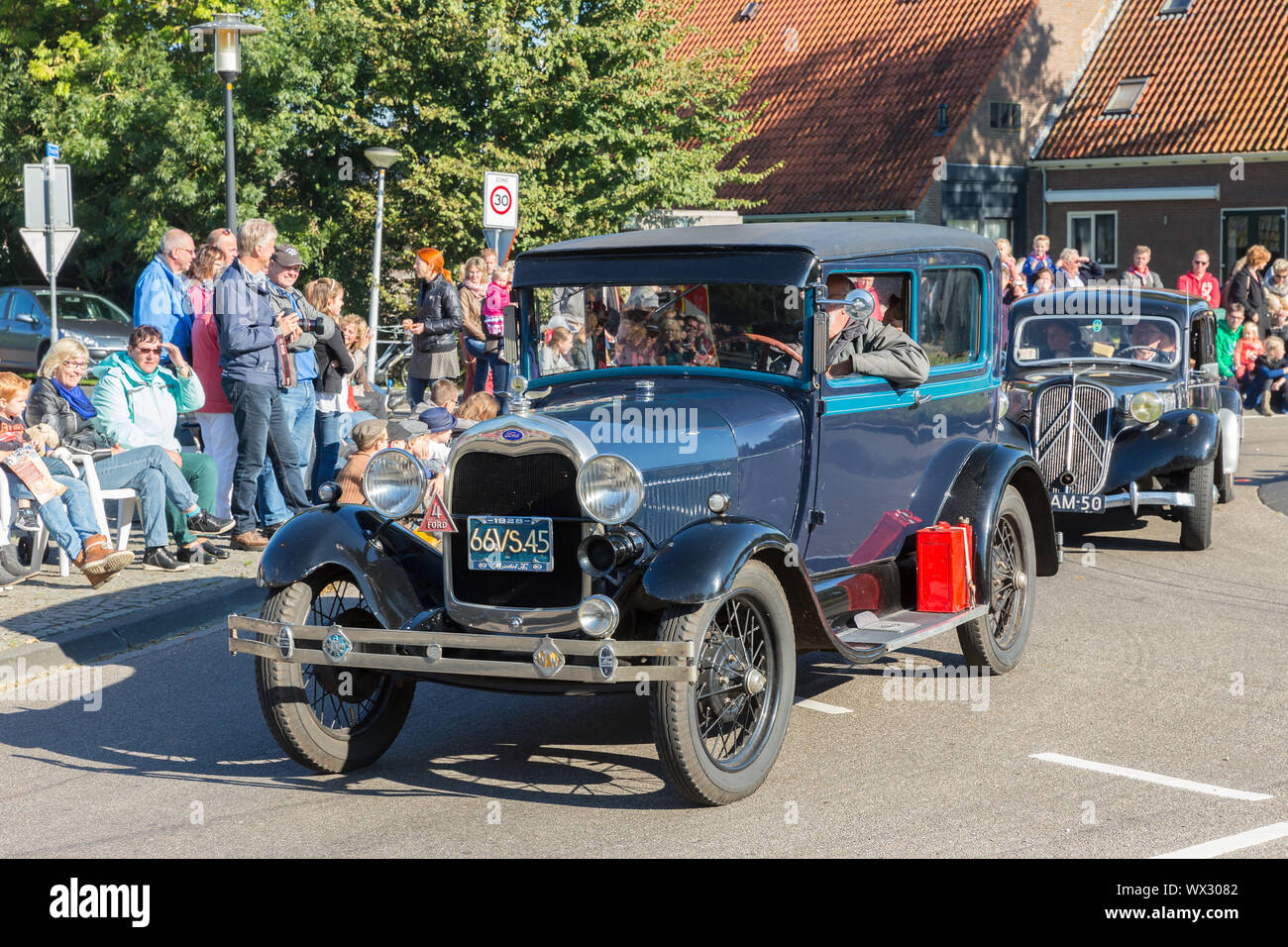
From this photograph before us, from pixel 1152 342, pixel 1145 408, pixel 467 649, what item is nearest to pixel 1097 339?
pixel 1152 342

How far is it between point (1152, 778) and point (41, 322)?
24.0 meters

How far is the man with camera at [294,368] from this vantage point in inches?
405

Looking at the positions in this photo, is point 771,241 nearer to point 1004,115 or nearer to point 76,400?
point 76,400

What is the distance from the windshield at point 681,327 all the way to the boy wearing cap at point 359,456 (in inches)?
104

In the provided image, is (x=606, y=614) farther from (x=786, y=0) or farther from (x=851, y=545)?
(x=786, y=0)

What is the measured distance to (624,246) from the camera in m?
6.52

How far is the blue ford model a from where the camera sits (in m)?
5.32

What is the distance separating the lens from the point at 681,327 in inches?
251

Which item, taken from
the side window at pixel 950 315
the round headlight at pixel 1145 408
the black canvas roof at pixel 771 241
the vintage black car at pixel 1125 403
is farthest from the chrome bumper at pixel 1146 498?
the black canvas roof at pixel 771 241

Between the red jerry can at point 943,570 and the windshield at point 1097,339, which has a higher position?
the windshield at point 1097,339

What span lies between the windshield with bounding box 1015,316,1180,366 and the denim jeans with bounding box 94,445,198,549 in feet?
21.7

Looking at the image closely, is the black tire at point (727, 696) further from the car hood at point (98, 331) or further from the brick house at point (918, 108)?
the brick house at point (918, 108)

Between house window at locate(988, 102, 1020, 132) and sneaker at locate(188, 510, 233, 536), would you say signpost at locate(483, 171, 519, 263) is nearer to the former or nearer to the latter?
sneaker at locate(188, 510, 233, 536)

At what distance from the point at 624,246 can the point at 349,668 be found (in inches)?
84.1
